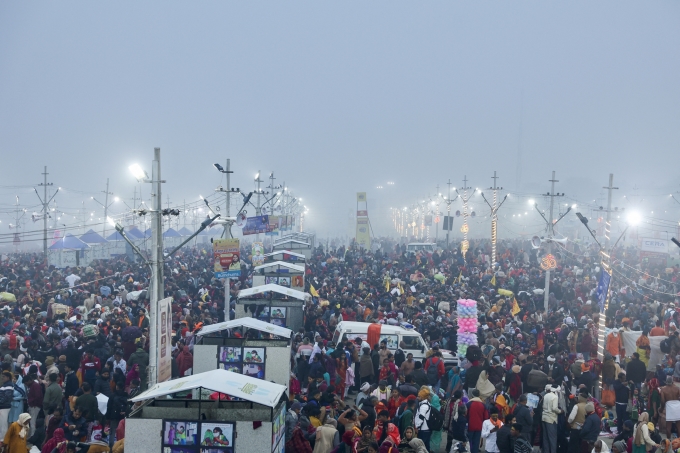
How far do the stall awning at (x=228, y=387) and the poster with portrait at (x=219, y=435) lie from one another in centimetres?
51

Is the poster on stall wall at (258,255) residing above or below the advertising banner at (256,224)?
below

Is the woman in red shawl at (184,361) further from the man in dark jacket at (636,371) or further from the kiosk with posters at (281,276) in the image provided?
the man in dark jacket at (636,371)

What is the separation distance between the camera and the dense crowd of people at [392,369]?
Answer: 413 inches

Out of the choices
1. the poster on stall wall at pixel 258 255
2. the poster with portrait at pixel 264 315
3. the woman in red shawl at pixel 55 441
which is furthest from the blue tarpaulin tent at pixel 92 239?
the woman in red shawl at pixel 55 441

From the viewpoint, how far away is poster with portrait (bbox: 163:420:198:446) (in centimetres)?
890

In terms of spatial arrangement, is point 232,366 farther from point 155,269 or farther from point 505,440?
point 505,440

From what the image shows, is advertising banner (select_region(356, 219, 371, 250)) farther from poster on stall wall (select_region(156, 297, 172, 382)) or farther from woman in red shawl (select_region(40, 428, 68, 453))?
woman in red shawl (select_region(40, 428, 68, 453))

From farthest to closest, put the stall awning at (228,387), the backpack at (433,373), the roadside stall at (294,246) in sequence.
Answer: the roadside stall at (294,246) → the backpack at (433,373) → the stall awning at (228,387)

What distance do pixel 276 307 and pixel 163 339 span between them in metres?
7.03

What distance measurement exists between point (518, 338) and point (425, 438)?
7857 millimetres

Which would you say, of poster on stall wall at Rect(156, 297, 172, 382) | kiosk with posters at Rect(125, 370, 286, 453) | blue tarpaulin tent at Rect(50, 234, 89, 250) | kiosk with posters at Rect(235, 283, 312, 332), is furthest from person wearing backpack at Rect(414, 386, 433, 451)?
blue tarpaulin tent at Rect(50, 234, 89, 250)

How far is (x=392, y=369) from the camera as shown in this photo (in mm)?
14445

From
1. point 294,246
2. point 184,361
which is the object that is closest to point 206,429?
point 184,361

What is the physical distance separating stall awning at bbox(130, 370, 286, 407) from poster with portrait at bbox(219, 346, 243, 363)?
166 inches
